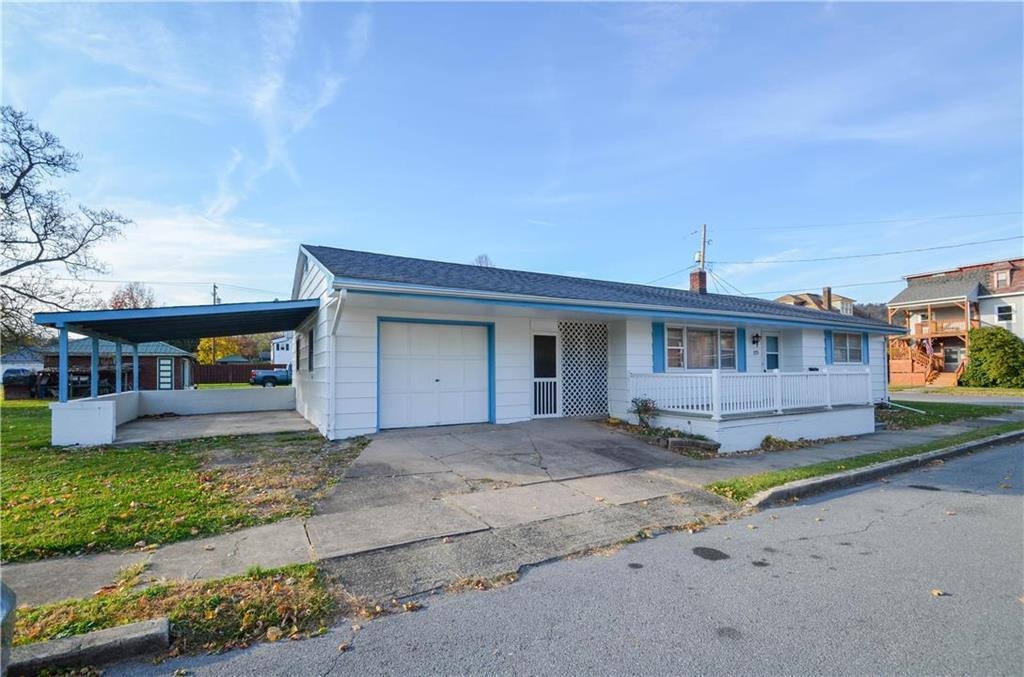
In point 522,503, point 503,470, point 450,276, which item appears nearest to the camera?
point 522,503

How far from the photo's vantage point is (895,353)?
37.1 meters

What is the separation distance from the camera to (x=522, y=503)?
590 centimetres

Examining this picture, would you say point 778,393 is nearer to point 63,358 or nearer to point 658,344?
point 658,344

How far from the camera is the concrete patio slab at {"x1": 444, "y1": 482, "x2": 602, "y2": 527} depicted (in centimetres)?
543

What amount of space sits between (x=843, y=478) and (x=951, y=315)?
42.3 m

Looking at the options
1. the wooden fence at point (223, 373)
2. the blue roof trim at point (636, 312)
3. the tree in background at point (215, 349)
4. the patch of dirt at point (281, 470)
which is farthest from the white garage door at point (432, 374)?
the tree in background at point (215, 349)

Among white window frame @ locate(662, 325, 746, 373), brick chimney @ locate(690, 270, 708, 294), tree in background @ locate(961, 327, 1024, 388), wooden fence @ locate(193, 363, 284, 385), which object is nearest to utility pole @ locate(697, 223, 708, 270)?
brick chimney @ locate(690, 270, 708, 294)

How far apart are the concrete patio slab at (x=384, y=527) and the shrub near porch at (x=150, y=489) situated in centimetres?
66

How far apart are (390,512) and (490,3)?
30.9 feet

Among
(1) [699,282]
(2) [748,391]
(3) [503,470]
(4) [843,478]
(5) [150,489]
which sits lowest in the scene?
(4) [843,478]

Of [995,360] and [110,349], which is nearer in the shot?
[110,349]

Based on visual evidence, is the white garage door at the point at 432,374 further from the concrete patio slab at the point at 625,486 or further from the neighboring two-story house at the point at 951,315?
the neighboring two-story house at the point at 951,315

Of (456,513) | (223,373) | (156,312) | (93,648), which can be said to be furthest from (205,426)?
(223,373)

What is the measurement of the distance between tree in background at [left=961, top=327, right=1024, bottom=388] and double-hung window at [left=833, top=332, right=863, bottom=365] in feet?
63.7
